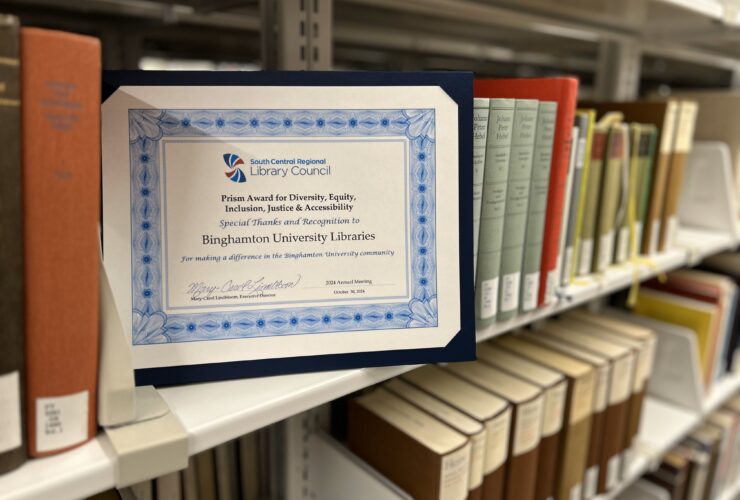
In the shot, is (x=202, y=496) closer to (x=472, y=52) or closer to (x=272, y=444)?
(x=272, y=444)

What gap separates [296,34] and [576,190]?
1.62 feet

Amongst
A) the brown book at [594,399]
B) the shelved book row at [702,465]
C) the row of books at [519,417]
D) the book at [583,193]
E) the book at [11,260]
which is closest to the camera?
the book at [11,260]

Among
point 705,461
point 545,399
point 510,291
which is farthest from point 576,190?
point 705,461

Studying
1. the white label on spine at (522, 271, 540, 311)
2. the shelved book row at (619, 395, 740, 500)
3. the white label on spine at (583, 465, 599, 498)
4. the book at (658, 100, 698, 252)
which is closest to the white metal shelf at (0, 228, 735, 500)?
the white label on spine at (522, 271, 540, 311)

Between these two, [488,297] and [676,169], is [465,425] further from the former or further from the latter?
[676,169]

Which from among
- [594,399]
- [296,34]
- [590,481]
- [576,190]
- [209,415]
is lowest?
[590,481]

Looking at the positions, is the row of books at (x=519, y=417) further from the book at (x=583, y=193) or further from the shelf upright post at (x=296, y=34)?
the shelf upright post at (x=296, y=34)

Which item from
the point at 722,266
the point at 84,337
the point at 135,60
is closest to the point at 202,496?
the point at 84,337

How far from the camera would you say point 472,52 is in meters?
1.87

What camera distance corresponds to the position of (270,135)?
610 millimetres

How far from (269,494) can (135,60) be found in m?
0.99

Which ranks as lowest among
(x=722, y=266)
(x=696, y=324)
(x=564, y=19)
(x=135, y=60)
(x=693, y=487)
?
(x=693, y=487)

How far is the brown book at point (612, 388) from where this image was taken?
43.1 inches
